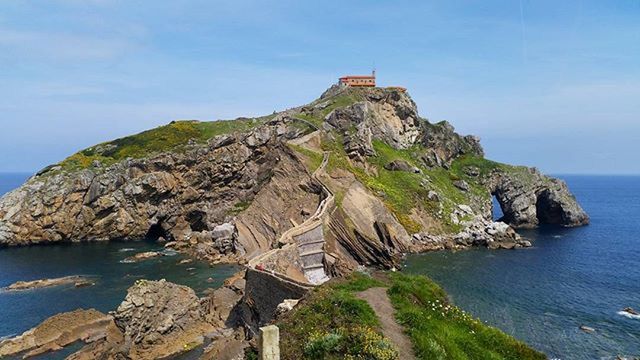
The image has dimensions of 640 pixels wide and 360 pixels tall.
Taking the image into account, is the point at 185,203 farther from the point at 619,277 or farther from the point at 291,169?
the point at 619,277

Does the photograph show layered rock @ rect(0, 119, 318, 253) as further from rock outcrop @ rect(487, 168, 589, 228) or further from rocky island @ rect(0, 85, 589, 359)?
rock outcrop @ rect(487, 168, 589, 228)

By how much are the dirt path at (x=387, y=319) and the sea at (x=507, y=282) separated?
23.8 meters

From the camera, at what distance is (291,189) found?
85750 millimetres

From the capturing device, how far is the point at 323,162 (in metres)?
92.1

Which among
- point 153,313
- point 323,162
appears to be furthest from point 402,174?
point 153,313

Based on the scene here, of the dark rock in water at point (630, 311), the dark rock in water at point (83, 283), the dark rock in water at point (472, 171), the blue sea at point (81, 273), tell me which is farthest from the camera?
the dark rock in water at point (472, 171)

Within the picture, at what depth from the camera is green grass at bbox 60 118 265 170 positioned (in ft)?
351

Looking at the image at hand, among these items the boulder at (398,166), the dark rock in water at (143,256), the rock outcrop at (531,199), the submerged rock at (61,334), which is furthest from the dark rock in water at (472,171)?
the submerged rock at (61,334)

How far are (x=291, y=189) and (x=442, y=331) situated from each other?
62.3 meters

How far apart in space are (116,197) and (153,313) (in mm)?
60194

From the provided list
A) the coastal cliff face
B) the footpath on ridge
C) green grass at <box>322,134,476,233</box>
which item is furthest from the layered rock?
the footpath on ridge

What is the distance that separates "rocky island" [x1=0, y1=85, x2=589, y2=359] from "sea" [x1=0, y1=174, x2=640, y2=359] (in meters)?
6.14

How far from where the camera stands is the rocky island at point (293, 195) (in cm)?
7206

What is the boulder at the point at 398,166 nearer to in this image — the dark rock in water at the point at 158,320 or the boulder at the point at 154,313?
the boulder at the point at 154,313
